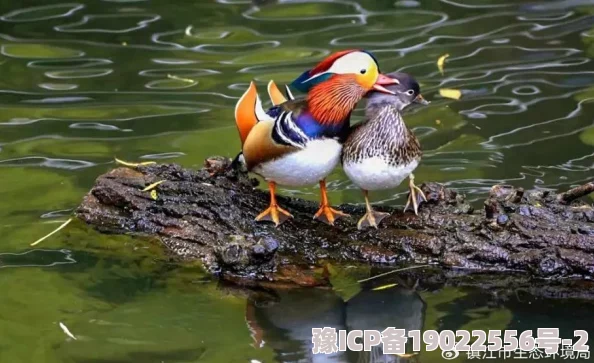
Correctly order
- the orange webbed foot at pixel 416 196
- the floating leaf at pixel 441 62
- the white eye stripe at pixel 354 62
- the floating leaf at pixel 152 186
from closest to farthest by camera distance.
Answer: the white eye stripe at pixel 354 62
the orange webbed foot at pixel 416 196
the floating leaf at pixel 152 186
the floating leaf at pixel 441 62

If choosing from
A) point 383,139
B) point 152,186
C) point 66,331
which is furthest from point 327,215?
point 66,331

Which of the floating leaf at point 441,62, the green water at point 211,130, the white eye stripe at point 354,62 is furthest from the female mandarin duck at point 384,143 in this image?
the floating leaf at point 441,62

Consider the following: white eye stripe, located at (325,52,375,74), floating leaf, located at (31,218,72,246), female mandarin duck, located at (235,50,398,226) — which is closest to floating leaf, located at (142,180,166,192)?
female mandarin duck, located at (235,50,398,226)

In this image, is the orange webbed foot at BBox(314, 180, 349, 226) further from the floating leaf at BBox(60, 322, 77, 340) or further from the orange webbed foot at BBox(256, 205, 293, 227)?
the floating leaf at BBox(60, 322, 77, 340)

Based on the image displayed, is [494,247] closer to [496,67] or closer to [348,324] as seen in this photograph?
[348,324]

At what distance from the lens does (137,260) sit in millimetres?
4031

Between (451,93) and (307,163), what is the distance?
267 cm

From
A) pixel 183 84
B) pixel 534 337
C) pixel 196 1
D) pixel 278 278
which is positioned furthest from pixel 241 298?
pixel 196 1

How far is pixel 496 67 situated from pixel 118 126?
250 cm

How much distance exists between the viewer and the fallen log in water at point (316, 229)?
3.60 m

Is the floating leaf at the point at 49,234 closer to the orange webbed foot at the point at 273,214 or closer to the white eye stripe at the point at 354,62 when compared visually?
the orange webbed foot at the point at 273,214

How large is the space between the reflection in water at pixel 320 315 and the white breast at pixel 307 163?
43 cm

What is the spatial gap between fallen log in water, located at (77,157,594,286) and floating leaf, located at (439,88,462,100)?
90.1 inches

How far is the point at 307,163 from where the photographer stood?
3666 mm
